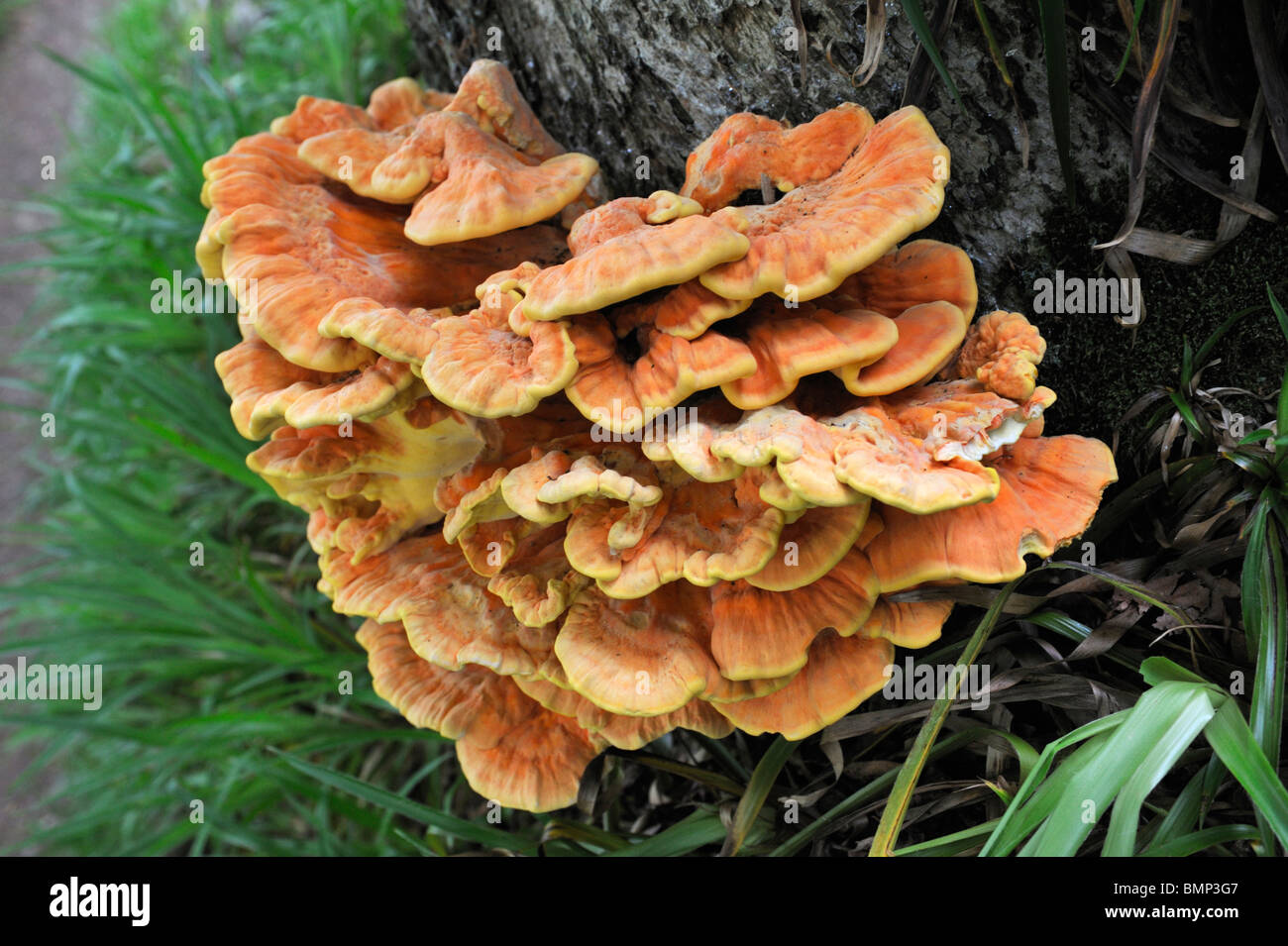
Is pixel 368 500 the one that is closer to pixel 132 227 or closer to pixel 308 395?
pixel 308 395

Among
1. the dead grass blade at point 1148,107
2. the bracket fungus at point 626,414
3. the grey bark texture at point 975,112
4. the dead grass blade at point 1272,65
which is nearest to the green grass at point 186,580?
the bracket fungus at point 626,414

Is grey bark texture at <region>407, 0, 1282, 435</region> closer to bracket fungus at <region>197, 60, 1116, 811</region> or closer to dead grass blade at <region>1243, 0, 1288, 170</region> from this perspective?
dead grass blade at <region>1243, 0, 1288, 170</region>

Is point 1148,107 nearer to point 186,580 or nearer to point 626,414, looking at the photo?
point 626,414

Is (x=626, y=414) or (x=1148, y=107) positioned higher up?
(x=1148, y=107)

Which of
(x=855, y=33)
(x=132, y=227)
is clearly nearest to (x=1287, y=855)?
(x=855, y=33)

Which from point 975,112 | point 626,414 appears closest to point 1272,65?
point 975,112

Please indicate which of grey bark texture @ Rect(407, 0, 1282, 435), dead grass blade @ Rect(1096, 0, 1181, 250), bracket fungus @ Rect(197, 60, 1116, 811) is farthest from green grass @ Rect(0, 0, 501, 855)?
dead grass blade @ Rect(1096, 0, 1181, 250)
